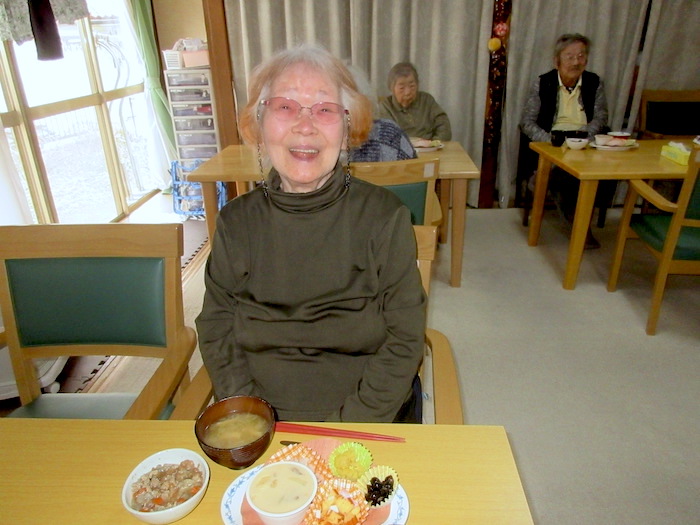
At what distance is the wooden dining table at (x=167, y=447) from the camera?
60 cm

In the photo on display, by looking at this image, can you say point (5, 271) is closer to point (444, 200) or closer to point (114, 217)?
point (444, 200)

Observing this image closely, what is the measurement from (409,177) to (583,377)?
1137 mm

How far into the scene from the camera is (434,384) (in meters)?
0.97

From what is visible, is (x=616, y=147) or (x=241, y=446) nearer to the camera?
(x=241, y=446)

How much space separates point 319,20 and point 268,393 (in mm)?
3373

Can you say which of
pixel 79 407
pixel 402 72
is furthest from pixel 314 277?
pixel 402 72

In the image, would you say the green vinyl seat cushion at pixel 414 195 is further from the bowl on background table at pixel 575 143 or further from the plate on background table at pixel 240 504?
the plate on background table at pixel 240 504

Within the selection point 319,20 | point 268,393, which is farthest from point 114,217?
point 268,393

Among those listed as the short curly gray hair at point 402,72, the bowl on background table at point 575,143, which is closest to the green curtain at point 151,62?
the short curly gray hair at point 402,72

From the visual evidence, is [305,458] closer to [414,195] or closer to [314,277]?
[314,277]

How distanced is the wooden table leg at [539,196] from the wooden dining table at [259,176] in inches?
22.3

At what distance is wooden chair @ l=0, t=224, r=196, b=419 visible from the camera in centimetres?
112

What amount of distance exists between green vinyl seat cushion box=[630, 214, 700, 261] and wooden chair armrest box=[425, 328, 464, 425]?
1.62 meters

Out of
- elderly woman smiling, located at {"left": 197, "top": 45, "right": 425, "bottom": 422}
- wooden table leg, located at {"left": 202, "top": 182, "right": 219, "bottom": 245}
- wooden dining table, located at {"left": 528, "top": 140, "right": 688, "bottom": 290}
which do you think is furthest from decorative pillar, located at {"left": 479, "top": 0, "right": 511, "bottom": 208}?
elderly woman smiling, located at {"left": 197, "top": 45, "right": 425, "bottom": 422}
